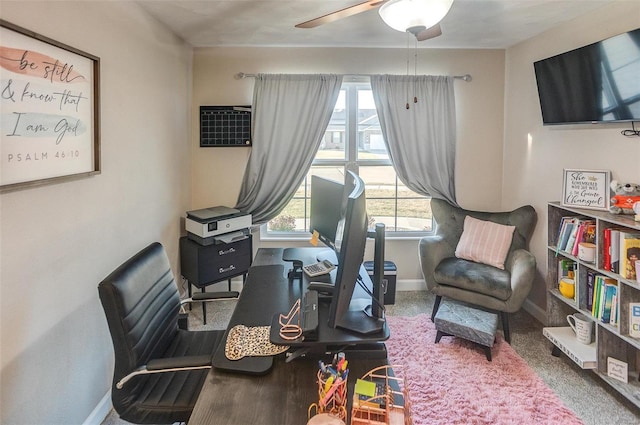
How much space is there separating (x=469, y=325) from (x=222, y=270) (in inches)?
79.2

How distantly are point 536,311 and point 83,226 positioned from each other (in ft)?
11.6

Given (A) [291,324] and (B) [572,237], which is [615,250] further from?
(A) [291,324]

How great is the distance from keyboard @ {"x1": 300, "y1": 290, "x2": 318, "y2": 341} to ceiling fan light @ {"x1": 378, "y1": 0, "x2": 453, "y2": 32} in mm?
1320

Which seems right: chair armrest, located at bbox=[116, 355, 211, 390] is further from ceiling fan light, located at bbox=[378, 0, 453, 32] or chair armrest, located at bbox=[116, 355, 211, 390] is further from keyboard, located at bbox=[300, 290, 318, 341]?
ceiling fan light, located at bbox=[378, 0, 453, 32]

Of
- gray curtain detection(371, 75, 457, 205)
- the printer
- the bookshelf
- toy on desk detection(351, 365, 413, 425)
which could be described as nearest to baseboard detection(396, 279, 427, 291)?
gray curtain detection(371, 75, 457, 205)

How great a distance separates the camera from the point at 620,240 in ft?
7.16

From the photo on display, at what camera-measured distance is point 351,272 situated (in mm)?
1227

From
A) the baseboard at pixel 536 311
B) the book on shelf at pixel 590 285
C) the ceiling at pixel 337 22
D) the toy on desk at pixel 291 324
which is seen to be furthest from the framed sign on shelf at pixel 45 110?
the baseboard at pixel 536 311

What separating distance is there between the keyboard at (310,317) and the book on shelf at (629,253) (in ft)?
6.15

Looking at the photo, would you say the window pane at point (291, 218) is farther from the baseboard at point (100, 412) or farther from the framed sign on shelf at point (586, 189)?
the framed sign on shelf at point (586, 189)

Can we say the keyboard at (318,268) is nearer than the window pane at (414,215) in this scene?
Yes

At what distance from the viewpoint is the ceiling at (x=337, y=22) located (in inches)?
97.8

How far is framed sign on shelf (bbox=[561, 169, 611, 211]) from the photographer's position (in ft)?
8.19

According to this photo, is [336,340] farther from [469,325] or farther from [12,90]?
[469,325]
